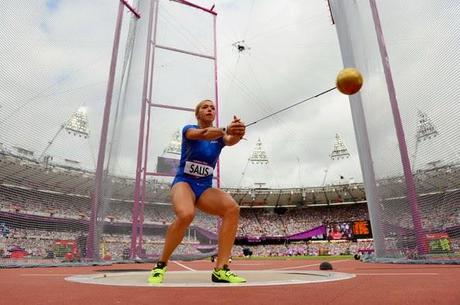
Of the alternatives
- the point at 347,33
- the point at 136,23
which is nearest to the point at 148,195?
the point at 136,23

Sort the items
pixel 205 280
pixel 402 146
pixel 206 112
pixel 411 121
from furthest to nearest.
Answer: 1. pixel 402 146
2. pixel 411 121
3. pixel 206 112
4. pixel 205 280

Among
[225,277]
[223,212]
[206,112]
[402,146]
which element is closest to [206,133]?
[206,112]

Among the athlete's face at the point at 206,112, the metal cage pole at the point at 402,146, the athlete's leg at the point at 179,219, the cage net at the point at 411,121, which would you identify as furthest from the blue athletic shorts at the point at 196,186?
the metal cage pole at the point at 402,146

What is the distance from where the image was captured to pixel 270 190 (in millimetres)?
43781

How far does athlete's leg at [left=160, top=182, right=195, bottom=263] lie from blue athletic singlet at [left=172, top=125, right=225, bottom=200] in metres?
0.16

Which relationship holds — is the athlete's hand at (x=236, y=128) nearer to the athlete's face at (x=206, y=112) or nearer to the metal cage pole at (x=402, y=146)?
the athlete's face at (x=206, y=112)

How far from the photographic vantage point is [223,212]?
392 centimetres

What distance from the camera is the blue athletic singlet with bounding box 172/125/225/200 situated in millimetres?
3984

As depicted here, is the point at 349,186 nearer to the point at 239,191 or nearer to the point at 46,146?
the point at 239,191

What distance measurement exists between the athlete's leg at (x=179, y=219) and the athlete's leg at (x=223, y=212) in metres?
0.20

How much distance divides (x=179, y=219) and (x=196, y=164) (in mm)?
652

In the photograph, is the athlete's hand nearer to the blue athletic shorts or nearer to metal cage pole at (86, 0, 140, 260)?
the blue athletic shorts

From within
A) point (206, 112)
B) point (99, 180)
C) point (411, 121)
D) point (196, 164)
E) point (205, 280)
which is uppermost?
point (411, 121)

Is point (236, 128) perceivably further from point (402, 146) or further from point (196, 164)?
point (402, 146)
